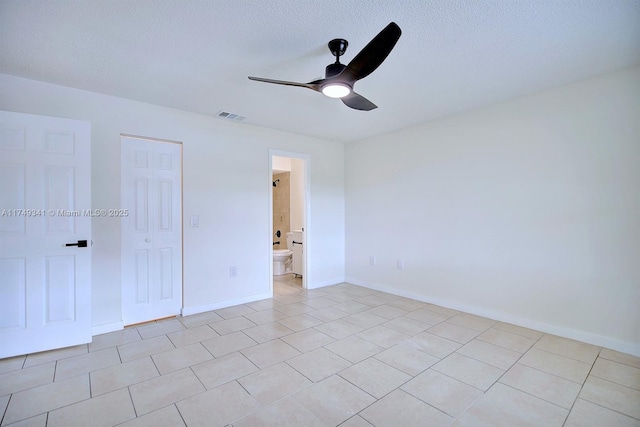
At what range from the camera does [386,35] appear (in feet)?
5.03

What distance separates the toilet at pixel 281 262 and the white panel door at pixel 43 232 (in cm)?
318

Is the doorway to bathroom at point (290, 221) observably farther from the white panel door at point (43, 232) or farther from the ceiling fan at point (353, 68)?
the white panel door at point (43, 232)

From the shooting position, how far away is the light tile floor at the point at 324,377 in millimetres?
1745

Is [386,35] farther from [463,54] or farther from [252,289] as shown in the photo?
[252,289]

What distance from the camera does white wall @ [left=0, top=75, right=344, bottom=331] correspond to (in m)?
2.91

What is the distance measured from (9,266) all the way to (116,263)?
760 millimetres

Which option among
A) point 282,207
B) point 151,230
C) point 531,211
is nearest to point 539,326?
point 531,211

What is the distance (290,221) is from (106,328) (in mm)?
3850

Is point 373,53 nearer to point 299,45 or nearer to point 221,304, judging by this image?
point 299,45

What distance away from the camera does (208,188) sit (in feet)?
11.9

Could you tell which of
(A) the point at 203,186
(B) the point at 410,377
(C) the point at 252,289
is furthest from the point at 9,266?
(B) the point at 410,377

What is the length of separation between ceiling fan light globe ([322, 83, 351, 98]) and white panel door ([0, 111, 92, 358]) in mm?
2270

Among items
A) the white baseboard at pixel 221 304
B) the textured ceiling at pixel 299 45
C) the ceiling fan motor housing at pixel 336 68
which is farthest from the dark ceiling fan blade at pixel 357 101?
the white baseboard at pixel 221 304

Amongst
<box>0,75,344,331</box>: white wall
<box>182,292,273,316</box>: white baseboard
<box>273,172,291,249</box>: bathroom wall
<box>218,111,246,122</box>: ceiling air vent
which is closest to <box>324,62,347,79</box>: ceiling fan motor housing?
<box>218,111,246,122</box>: ceiling air vent
